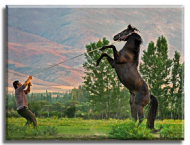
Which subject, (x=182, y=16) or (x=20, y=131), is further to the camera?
(x=182, y=16)

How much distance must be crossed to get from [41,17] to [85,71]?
2.06 meters

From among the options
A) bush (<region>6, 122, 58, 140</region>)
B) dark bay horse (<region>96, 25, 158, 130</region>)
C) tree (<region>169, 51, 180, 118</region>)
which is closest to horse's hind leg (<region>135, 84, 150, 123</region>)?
dark bay horse (<region>96, 25, 158, 130</region>)

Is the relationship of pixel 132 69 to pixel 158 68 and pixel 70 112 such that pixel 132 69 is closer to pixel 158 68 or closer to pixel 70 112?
pixel 158 68

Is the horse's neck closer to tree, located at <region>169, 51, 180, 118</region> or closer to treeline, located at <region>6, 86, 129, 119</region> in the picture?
tree, located at <region>169, 51, 180, 118</region>

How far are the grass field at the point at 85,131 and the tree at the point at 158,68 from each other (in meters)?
0.99

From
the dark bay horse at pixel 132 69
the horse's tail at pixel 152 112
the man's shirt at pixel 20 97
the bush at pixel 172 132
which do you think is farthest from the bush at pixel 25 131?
the bush at pixel 172 132

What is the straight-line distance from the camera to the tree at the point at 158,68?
821 centimetres

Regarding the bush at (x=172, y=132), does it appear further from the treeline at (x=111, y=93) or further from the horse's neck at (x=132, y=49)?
the horse's neck at (x=132, y=49)

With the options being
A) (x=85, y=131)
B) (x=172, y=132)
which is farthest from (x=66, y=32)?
(x=172, y=132)

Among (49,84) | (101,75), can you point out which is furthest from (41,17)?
(101,75)

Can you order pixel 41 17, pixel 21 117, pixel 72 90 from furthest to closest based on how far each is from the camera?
pixel 72 90 → pixel 41 17 → pixel 21 117

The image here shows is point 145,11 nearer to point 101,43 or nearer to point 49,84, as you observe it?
point 101,43

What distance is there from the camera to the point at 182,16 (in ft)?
24.8

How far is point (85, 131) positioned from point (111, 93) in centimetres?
205
